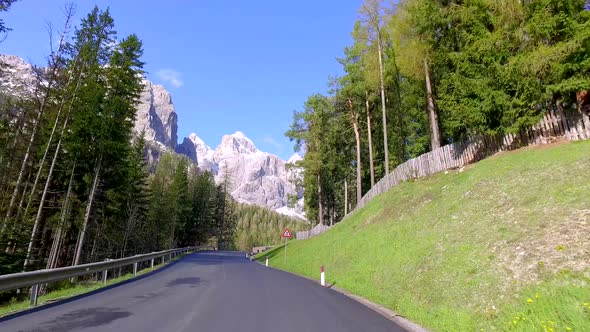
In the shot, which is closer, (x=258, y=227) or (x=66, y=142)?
(x=66, y=142)

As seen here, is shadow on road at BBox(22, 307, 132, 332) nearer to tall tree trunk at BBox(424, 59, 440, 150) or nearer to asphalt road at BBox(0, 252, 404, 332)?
asphalt road at BBox(0, 252, 404, 332)

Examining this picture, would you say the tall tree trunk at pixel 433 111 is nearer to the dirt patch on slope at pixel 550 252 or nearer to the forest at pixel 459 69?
the forest at pixel 459 69

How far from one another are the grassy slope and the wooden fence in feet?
4.50

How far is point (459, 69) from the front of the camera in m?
20.7

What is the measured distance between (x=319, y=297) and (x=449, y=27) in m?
21.1

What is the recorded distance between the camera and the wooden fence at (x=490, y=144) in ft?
53.8

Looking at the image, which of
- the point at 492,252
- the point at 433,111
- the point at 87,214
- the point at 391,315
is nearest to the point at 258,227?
the point at 87,214

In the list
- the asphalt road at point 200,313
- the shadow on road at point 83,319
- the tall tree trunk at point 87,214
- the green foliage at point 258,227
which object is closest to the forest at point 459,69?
the asphalt road at point 200,313

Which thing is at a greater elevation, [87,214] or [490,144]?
[490,144]

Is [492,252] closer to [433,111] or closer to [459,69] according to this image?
[459,69]

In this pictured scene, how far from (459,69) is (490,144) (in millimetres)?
4791

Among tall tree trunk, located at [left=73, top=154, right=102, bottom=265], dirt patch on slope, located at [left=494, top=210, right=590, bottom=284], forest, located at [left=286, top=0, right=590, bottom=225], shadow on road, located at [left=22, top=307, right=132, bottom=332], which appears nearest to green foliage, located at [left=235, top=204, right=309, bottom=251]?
forest, located at [left=286, top=0, right=590, bottom=225]

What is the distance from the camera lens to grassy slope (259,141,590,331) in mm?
6844

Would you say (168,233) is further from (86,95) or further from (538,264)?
(538,264)
